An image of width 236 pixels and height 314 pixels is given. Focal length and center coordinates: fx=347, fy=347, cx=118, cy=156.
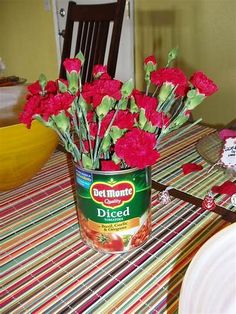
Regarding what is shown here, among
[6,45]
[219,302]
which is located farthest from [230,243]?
[6,45]

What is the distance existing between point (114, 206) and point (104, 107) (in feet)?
0.51

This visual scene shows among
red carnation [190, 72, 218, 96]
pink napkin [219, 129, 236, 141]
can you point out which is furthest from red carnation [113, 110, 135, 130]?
pink napkin [219, 129, 236, 141]

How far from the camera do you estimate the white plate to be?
357 mm

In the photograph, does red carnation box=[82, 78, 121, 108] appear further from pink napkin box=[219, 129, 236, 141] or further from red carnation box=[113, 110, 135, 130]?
pink napkin box=[219, 129, 236, 141]

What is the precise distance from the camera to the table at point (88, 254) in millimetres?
493

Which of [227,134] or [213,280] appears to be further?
[227,134]

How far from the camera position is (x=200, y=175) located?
2.73 ft

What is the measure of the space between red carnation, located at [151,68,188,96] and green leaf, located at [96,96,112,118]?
3.6 inches

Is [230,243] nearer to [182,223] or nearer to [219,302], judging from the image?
[219,302]

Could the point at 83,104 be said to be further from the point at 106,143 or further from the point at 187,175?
the point at 187,175

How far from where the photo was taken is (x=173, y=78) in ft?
1.63

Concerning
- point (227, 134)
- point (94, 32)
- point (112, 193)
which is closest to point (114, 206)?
point (112, 193)

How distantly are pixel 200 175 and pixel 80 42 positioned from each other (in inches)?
38.7

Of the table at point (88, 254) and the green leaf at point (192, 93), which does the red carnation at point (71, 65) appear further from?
the table at point (88, 254)
